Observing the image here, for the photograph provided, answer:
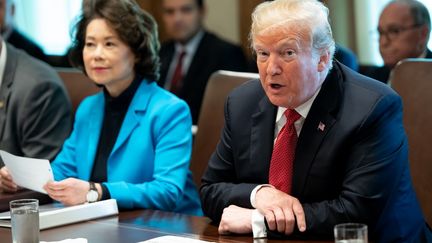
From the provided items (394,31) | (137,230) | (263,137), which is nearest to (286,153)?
(263,137)

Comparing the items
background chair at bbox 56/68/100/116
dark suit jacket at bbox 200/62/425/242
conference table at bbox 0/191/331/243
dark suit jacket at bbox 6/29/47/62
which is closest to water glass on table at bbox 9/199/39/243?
conference table at bbox 0/191/331/243

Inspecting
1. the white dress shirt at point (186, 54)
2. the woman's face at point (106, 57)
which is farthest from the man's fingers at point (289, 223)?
the white dress shirt at point (186, 54)

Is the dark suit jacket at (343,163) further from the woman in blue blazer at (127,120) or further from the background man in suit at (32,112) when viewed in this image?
the background man in suit at (32,112)

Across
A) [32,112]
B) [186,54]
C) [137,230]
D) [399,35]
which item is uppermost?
[399,35]

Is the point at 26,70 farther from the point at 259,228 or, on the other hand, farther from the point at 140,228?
the point at 259,228

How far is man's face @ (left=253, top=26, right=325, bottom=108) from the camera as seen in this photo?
264 centimetres

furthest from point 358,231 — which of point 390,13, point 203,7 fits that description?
point 203,7

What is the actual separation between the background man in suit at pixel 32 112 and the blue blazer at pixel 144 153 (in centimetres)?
27

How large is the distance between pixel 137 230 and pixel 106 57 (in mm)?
1082

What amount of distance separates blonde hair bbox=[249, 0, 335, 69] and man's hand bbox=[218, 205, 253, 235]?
55cm

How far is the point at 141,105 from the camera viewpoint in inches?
139

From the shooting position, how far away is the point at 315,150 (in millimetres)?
2678

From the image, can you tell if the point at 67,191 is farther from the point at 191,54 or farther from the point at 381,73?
the point at 191,54

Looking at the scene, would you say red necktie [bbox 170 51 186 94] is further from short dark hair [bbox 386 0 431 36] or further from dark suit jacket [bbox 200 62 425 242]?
dark suit jacket [bbox 200 62 425 242]
